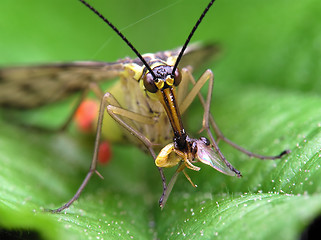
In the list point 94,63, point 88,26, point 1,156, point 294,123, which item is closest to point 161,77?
point 94,63

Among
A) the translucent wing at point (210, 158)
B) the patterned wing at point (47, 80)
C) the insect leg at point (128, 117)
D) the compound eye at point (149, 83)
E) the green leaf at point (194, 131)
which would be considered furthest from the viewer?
the patterned wing at point (47, 80)

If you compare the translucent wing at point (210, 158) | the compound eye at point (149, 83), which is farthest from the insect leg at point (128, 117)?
the translucent wing at point (210, 158)

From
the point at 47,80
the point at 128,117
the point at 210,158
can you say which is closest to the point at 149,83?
the point at 128,117

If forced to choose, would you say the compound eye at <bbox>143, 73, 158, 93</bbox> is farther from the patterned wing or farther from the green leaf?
the green leaf

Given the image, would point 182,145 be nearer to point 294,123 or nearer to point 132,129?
point 132,129

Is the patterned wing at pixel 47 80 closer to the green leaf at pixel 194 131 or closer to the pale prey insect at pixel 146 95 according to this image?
the pale prey insect at pixel 146 95

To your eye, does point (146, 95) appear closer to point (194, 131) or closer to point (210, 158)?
point (210, 158)

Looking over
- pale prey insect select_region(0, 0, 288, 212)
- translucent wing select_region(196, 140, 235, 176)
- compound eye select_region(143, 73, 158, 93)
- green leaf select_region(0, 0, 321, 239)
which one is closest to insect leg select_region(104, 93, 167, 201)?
pale prey insect select_region(0, 0, 288, 212)
